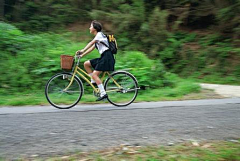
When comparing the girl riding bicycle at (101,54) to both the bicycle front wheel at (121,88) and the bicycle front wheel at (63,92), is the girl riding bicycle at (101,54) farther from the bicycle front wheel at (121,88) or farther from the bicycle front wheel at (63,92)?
the bicycle front wheel at (63,92)

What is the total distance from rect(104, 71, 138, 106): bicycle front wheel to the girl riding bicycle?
0.31 meters

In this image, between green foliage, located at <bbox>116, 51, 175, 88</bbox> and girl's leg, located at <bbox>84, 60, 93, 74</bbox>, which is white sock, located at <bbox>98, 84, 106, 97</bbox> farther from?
green foliage, located at <bbox>116, 51, 175, 88</bbox>

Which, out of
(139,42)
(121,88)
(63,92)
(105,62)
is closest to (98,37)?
(105,62)

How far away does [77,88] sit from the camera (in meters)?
6.96

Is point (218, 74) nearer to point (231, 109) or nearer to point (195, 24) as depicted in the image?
point (195, 24)

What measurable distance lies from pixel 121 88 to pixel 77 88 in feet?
3.65

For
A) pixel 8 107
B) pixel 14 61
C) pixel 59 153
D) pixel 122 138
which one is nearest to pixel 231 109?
pixel 122 138

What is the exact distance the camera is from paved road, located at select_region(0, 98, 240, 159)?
4278mm

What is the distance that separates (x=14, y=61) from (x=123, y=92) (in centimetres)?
437

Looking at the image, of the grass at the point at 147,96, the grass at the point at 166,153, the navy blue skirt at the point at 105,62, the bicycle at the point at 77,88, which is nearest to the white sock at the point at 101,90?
the bicycle at the point at 77,88

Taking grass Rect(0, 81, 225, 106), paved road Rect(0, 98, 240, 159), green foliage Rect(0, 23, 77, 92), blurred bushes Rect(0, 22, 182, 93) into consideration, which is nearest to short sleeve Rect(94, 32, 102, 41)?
paved road Rect(0, 98, 240, 159)

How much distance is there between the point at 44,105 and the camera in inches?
280

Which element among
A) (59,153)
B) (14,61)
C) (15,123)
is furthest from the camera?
(14,61)

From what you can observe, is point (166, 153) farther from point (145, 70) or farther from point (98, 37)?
point (145, 70)
